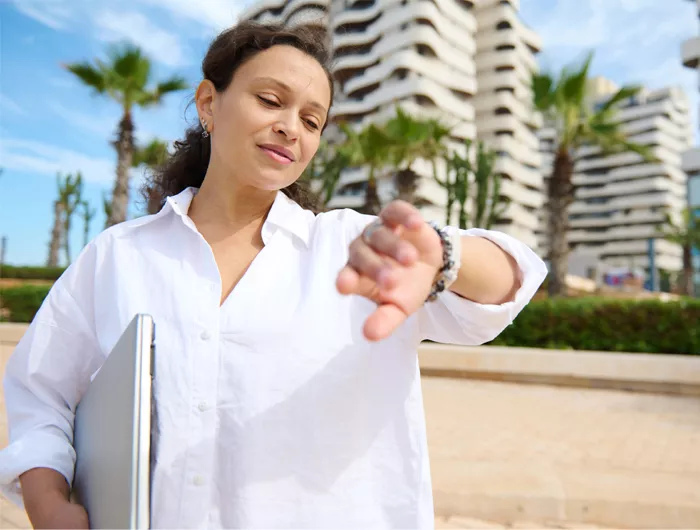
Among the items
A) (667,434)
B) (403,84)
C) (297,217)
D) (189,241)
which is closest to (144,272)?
(189,241)

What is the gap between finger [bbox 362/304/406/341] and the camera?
70 cm

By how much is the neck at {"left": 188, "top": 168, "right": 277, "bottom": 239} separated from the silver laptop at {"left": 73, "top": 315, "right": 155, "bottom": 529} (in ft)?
1.31

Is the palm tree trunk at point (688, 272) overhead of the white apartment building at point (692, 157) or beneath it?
beneath

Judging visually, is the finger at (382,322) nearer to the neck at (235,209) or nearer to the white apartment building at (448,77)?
the neck at (235,209)

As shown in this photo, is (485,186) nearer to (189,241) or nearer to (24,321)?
(24,321)

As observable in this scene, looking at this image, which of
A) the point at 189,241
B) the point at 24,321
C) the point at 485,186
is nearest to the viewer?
the point at 189,241

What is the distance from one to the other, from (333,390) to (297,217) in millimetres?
360

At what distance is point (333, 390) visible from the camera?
1069 millimetres

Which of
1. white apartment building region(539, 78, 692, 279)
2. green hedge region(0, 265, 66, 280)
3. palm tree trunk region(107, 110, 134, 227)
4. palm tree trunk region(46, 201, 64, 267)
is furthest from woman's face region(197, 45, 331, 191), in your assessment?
white apartment building region(539, 78, 692, 279)

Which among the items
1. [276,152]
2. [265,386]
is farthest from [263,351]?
[276,152]

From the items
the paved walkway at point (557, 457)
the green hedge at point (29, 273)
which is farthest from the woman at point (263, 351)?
the green hedge at point (29, 273)

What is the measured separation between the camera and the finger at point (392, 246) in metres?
0.72

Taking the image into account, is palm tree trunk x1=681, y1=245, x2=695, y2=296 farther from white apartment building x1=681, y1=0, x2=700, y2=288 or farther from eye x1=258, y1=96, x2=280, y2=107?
eye x1=258, y1=96, x2=280, y2=107

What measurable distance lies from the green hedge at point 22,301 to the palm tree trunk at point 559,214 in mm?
11865
